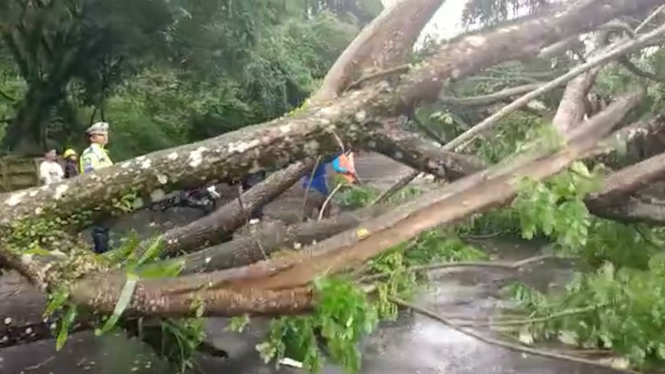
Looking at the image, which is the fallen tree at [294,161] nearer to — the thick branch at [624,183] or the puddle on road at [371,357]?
the thick branch at [624,183]

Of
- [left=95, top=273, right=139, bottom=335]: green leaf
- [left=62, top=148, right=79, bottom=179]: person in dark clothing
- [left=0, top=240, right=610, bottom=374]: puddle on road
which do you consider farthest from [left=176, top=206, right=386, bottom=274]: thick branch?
[left=62, top=148, right=79, bottom=179]: person in dark clothing

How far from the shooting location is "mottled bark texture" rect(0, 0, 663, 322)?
302 centimetres

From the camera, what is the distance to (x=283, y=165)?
3.45 metres

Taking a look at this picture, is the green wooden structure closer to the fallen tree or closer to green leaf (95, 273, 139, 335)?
the fallen tree

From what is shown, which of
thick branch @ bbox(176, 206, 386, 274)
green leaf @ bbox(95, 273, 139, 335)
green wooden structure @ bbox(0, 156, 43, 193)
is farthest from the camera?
green wooden structure @ bbox(0, 156, 43, 193)

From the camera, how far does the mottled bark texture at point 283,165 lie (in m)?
3.02

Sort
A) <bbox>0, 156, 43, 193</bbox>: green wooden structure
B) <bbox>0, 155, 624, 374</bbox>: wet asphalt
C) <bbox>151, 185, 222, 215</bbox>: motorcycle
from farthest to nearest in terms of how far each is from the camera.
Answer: <bbox>0, 156, 43, 193</bbox>: green wooden structure
<bbox>151, 185, 222, 215</bbox>: motorcycle
<bbox>0, 155, 624, 374</bbox>: wet asphalt

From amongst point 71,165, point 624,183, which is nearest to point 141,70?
point 71,165

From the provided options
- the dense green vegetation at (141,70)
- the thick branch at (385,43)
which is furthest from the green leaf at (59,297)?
the dense green vegetation at (141,70)

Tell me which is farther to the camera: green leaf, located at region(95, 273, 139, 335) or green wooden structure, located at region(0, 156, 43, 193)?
green wooden structure, located at region(0, 156, 43, 193)

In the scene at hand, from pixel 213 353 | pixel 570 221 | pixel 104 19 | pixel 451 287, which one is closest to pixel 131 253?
pixel 570 221

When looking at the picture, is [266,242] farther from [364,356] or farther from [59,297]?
[364,356]

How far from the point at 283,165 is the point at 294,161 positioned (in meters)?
0.05

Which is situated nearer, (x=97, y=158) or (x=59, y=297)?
(x=59, y=297)
